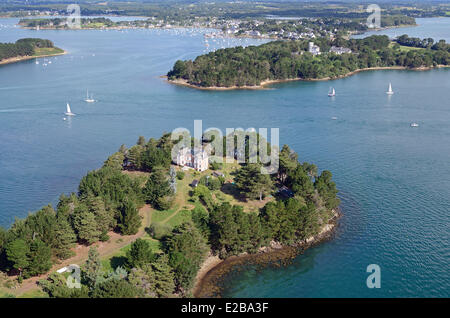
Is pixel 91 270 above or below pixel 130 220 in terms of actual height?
below

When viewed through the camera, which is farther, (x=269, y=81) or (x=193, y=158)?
(x=269, y=81)

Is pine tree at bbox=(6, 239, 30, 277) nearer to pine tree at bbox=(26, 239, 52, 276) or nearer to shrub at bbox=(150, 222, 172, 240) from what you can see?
pine tree at bbox=(26, 239, 52, 276)

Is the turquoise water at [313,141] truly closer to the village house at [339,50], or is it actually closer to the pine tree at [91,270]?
the pine tree at [91,270]

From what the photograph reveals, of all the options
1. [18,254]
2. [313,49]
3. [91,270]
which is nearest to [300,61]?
[313,49]

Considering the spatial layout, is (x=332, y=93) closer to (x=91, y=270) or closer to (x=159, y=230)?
(x=159, y=230)

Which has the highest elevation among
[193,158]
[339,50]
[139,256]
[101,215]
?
[339,50]

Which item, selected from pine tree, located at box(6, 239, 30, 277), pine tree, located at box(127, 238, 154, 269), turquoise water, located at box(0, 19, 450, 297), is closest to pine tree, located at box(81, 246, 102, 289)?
pine tree, located at box(127, 238, 154, 269)
